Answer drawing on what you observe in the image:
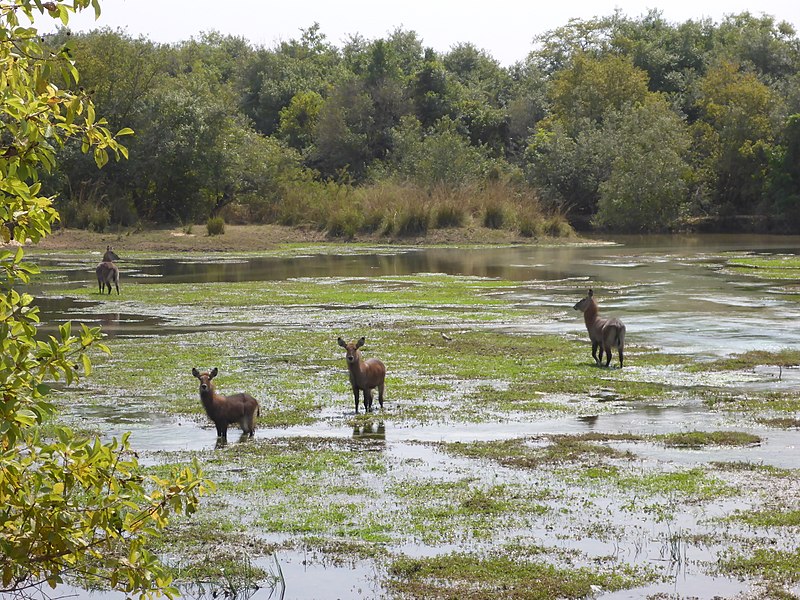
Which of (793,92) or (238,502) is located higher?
(793,92)

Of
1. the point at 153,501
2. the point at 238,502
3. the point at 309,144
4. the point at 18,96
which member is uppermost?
the point at 309,144

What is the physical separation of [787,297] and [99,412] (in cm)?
2006

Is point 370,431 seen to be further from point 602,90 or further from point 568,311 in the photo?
point 602,90

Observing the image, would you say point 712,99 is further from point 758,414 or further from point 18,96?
point 18,96

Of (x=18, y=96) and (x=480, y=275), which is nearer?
(x=18, y=96)

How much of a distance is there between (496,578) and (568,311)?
18621 millimetres

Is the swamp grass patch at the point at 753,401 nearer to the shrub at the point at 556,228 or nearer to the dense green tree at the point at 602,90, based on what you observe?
the shrub at the point at 556,228

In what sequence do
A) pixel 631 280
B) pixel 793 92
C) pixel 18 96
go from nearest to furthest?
pixel 18 96, pixel 631 280, pixel 793 92

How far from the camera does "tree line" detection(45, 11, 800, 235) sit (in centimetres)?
5966

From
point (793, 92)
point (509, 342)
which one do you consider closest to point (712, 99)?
point (793, 92)

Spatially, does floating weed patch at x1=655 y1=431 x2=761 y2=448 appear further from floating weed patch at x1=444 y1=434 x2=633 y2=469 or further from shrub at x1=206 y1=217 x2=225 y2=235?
shrub at x1=206 y1=217 x2=225 y2=235

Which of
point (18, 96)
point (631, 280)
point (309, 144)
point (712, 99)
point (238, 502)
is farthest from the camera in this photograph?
point (309, 144)

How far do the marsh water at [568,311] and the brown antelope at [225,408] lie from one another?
0.91ft

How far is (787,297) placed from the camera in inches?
1147
